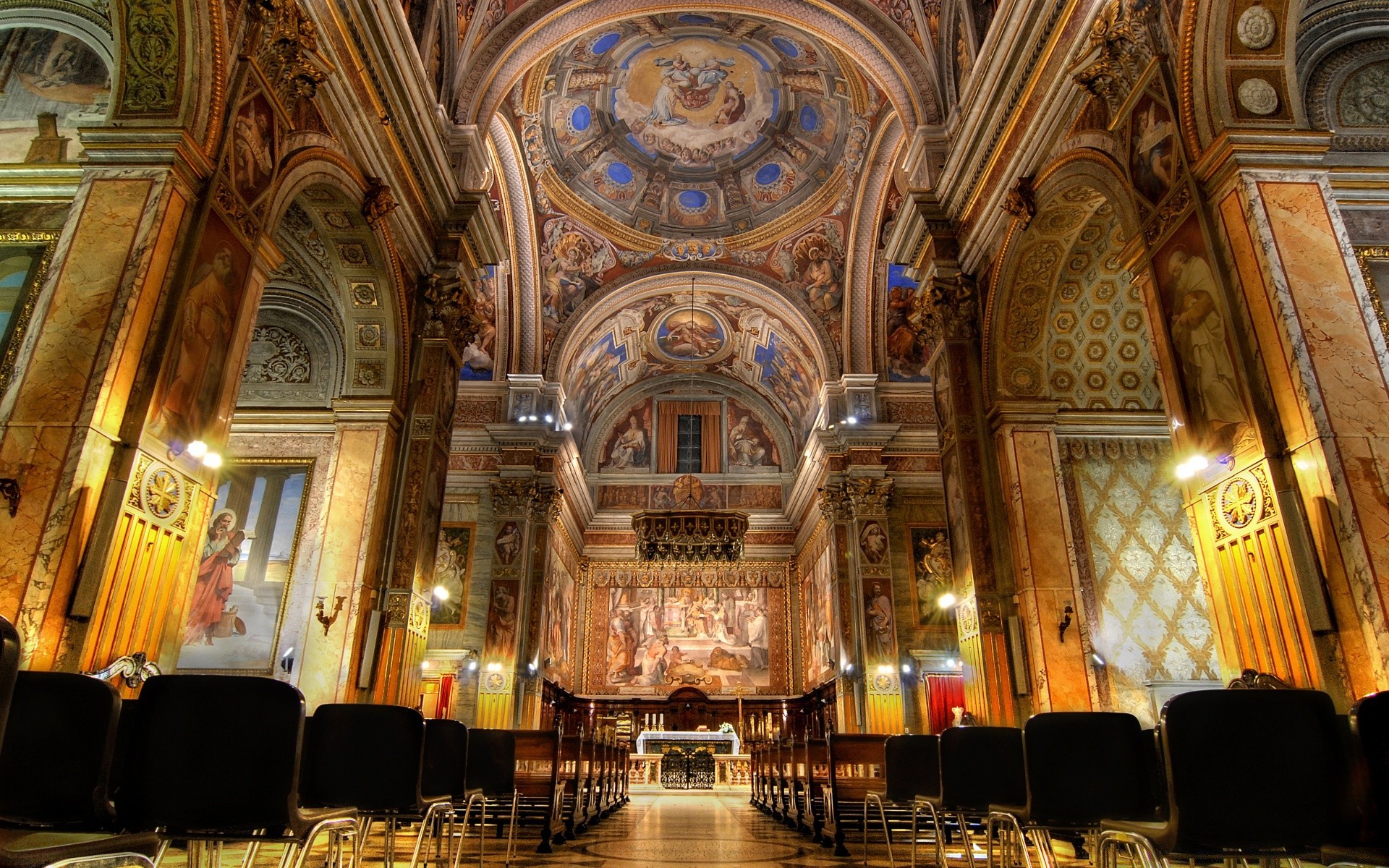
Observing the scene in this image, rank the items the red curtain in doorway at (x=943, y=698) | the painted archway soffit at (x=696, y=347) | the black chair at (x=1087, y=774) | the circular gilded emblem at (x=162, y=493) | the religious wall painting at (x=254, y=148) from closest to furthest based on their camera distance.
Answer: the black chair at (x=1087, y=774)
the circular gilded emblem at (x=162, y=493)
the religious wall painting at (x=254, y=148)
the red curtain in doorway at (x=943, y=698)
the painted archway soffit at (x=696, y=347)

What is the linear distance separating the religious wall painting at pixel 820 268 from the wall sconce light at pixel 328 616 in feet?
39.0

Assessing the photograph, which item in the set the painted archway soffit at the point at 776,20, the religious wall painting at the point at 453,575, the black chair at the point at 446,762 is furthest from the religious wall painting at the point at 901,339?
the black chair at the point at 446,762

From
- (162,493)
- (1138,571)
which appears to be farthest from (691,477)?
(162,493)

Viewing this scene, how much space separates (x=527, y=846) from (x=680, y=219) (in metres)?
14.2

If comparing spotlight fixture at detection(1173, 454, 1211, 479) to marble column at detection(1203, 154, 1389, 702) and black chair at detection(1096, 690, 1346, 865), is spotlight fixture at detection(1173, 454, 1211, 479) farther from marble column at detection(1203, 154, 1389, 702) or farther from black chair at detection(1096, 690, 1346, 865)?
black chair at detection(1096, 690, 1346, 865)

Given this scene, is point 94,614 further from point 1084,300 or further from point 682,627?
point 682,627

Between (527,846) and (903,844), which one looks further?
(903,844)

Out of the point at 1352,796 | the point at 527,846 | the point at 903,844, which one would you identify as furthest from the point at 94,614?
the point at 903,844

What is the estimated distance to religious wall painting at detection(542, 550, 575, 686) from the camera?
16797 millimetres

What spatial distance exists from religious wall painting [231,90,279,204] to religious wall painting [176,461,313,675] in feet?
14.9

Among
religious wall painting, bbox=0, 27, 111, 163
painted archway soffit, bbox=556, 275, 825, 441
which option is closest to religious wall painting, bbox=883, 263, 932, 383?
painted archway soffit, bbox=556, 275, 825, 441

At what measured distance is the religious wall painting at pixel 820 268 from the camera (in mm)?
17234

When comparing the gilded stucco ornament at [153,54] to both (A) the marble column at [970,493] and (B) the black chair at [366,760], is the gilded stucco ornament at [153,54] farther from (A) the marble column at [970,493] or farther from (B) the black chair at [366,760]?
(A) the marble column at [970,493]

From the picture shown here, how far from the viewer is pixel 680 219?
59.6ft
